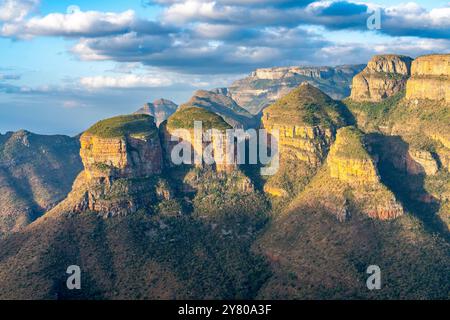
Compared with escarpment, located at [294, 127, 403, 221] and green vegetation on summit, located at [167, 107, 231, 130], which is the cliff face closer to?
green vegetation on summit, located at [167, 107, 231, 130]

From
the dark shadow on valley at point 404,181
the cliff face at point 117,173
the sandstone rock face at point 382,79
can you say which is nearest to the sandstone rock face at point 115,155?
the cliff face at point 117,173

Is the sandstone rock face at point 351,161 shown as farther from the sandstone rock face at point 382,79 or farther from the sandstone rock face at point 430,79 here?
the sandstone rock face at point 382,79

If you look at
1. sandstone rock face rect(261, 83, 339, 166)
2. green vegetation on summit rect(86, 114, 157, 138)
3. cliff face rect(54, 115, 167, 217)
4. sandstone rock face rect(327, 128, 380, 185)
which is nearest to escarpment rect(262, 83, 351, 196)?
sandstone rock face rect(261, 83, 339, 166)

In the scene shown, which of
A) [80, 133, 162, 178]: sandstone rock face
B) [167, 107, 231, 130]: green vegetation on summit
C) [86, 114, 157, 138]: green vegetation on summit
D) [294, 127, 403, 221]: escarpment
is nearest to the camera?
[294, 127, 403, 221]: escarpment

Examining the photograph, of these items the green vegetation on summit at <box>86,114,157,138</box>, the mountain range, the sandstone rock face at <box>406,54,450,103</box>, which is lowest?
the mountain range
